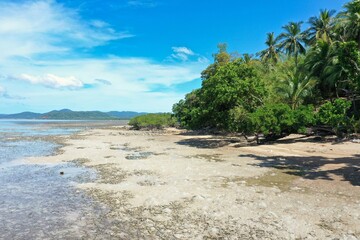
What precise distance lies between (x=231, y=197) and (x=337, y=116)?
1808 centimetres

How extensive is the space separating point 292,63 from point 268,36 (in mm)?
12760

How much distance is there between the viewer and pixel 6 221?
896 centimetres

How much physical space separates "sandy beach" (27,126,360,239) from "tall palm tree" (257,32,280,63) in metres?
47.0

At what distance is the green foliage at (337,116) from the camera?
24969 mm

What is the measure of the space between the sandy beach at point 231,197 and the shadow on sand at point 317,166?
0.04 m

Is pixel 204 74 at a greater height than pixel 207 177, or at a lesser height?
greater

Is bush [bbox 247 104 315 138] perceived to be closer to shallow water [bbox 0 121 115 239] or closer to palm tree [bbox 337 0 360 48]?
palm tree [bbox 337 0 360 48]

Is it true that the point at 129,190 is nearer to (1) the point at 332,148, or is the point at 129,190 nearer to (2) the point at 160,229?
(2) the point at 160,229

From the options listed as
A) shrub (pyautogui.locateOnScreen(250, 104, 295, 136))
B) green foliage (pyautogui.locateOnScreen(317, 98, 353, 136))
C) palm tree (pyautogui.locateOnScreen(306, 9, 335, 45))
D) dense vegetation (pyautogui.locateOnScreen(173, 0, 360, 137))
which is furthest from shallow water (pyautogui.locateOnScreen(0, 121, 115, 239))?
palm tree (pyautogui.locateOnScreen(306, 9, 335, 45))

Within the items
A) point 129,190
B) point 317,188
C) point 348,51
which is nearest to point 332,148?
point 348,51

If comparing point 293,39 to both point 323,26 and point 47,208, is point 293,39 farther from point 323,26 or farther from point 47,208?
point 47,208

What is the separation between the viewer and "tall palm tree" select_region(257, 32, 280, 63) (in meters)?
63.0

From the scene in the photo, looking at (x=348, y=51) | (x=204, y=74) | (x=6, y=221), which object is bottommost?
(x=6, y=221)

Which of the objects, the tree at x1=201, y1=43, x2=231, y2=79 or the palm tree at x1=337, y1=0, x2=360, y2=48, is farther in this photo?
the tree at x1=201, y1=43, x2=231, y2=79
